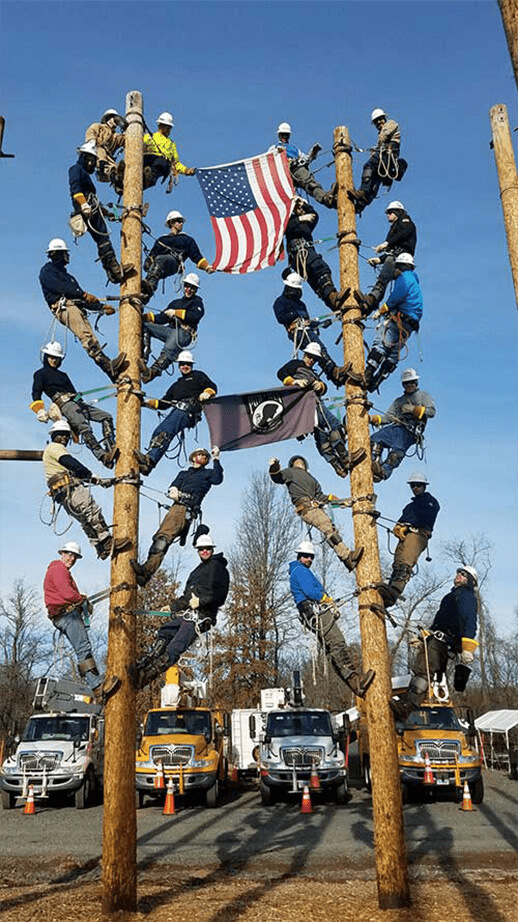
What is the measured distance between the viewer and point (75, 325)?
34.6ft

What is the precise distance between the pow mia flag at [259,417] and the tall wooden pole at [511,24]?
16.4 feet

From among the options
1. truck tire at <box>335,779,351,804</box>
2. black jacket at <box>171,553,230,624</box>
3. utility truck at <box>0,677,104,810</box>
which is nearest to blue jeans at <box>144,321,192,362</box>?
black jacket at <box>171,553,230,624</box>

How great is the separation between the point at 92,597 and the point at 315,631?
117 inches

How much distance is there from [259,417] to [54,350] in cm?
326

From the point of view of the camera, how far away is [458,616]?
12000 mm

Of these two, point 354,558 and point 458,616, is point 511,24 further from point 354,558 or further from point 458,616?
point 458,616

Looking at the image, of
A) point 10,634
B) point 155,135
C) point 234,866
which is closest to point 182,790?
point 234,866

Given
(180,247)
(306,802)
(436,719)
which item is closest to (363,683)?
A: (180,247)

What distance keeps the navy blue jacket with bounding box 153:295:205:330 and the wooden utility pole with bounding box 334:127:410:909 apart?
2881mm

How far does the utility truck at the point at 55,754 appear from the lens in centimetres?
1786

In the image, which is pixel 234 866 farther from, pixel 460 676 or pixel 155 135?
pixel 155 135

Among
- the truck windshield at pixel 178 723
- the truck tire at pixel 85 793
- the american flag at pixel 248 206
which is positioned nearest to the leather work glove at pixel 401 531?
the american flag at pixel 248 206

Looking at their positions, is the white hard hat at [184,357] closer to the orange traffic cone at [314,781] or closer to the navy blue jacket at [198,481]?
the navy blue jacket at [198,481]

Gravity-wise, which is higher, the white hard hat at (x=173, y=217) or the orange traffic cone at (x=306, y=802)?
the white hard hat at (x=173, y=217)
